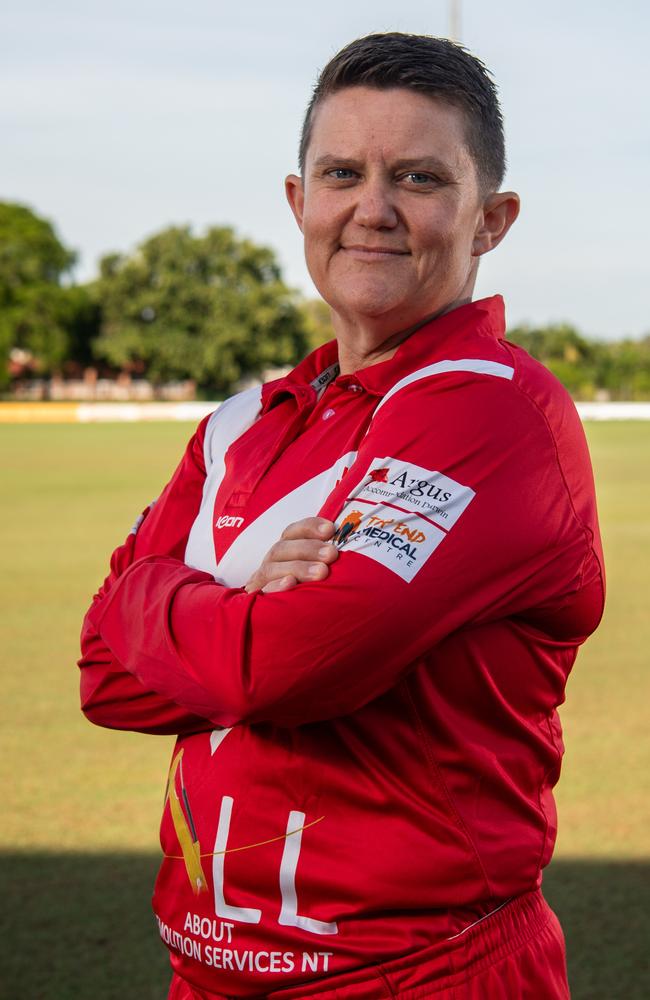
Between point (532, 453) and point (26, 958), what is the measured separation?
256 centimetres

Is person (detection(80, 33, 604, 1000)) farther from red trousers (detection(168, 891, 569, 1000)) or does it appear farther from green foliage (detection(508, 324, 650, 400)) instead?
green foliage (detection(508, 324, 650, 400))

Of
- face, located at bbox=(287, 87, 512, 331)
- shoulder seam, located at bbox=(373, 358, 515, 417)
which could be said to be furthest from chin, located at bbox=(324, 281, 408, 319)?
shoulder seam, located at bbox=(373, 358, 515, 417)

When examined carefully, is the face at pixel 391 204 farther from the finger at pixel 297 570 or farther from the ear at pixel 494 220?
the finger at pixel 297 570

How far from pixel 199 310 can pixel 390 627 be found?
68865mm

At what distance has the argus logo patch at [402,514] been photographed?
4.99 ft

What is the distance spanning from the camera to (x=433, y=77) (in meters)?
1.65

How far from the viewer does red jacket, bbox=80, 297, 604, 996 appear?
1.54 meters

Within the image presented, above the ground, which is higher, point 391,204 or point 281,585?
point 391,204

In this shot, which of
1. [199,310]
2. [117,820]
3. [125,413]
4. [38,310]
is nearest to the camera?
[117,820]

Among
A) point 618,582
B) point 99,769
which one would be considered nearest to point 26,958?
point 99,769

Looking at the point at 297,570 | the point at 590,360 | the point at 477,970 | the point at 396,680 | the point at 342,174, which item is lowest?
the point at 590,360

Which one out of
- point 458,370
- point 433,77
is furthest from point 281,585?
point 433,77

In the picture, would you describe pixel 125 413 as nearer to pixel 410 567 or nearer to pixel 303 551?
pixel 303 551

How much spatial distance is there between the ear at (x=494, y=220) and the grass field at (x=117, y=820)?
7.37ft
